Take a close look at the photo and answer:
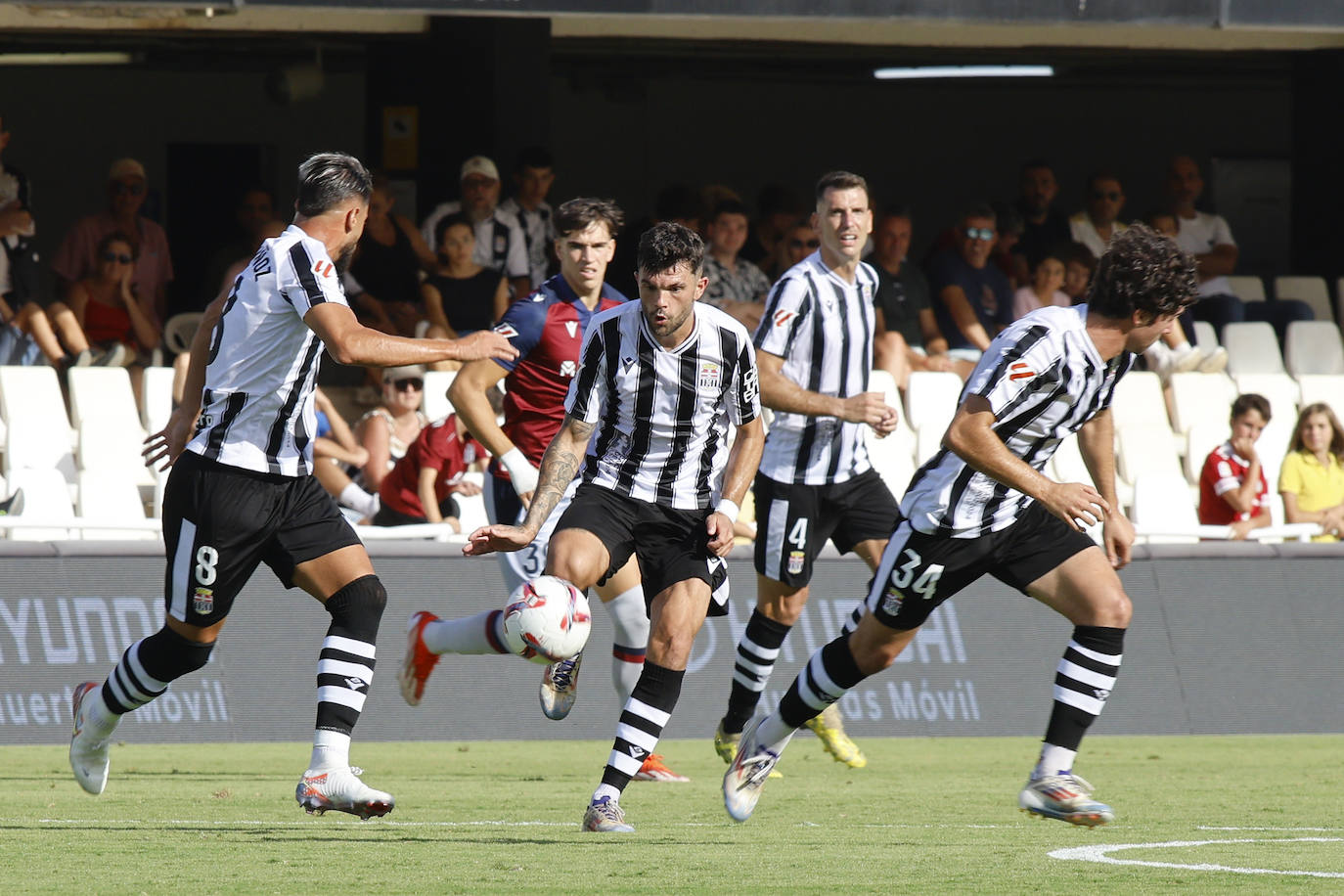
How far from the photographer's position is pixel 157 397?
13125mm

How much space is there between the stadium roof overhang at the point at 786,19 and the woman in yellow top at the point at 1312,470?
9.12ft

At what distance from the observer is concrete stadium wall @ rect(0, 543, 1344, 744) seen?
1036 centimetres

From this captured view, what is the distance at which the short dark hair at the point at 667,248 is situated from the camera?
679 centimetres

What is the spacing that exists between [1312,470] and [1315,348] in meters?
2.77

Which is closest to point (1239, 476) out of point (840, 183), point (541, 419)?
point (840, 183)

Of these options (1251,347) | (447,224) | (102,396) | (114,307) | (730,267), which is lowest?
(102,396)

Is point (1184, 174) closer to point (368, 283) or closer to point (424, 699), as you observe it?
point (368, 283)

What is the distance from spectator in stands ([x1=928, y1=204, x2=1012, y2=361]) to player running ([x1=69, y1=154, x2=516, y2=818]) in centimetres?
919

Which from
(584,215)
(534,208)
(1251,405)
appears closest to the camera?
(584,215)

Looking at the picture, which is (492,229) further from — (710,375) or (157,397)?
(710,375)

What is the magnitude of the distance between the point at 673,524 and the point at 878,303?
26.0 ft

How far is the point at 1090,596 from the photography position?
6590 millimetres

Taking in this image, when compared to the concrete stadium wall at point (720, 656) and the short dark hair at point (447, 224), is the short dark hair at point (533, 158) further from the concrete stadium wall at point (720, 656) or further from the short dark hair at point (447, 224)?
the concrete stadium wall at point (720, 656)

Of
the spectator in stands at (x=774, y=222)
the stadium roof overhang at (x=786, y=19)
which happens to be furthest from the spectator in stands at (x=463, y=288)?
the spectator in stands at (x=774, y=222)
